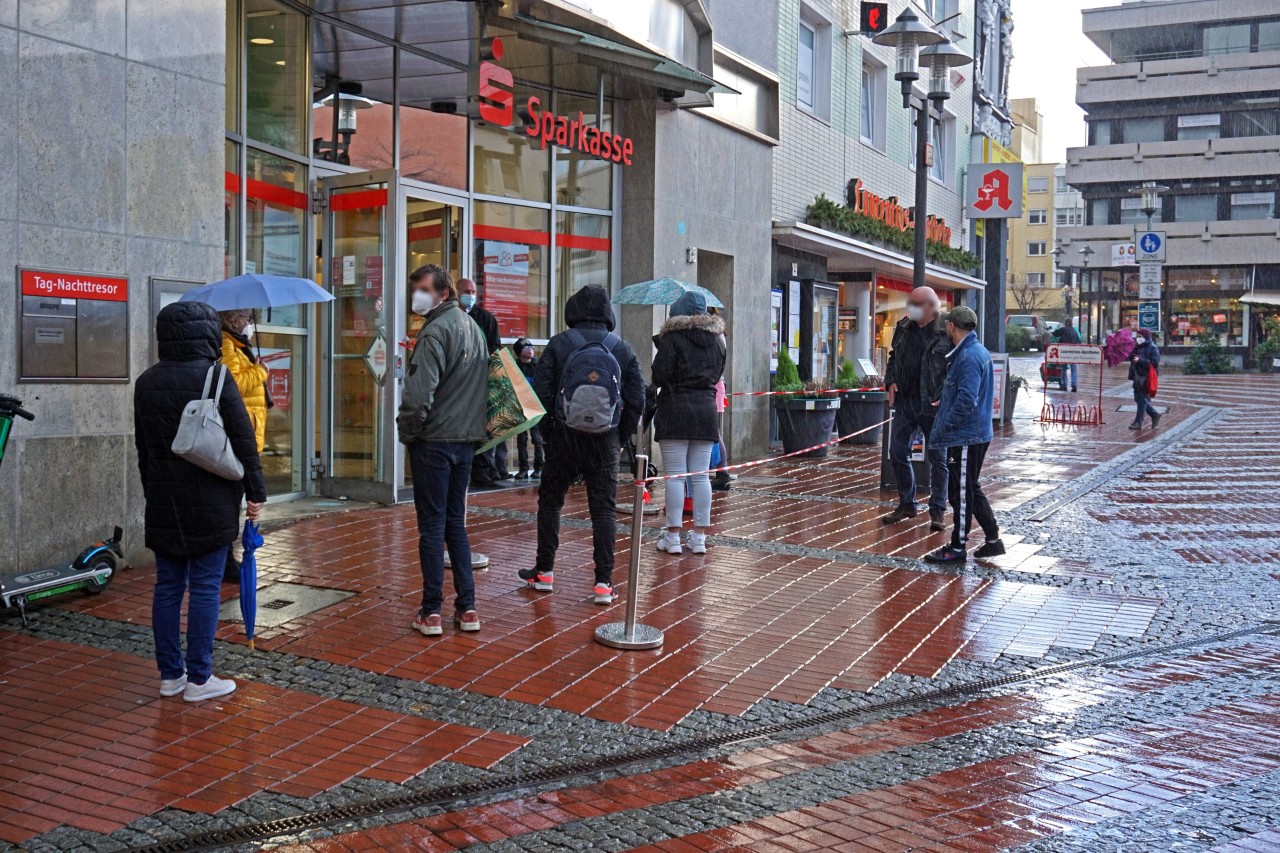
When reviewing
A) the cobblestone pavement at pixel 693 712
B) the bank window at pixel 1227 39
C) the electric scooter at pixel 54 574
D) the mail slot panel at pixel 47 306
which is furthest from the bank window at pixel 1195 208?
the electric scooter at pixel 54 574

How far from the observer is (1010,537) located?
1038cm

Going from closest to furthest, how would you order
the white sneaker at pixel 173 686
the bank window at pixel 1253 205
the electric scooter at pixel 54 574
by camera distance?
1. the white sneaker at pixel 173 686
2. the electric scooter at pixel 54 574
3. the bank window at pixel 1253 205

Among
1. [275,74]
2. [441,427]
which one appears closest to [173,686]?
[441,427]

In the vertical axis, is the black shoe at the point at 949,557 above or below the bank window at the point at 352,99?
below

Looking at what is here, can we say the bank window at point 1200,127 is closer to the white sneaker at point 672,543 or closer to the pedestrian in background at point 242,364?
the white sneaker at point 672,543

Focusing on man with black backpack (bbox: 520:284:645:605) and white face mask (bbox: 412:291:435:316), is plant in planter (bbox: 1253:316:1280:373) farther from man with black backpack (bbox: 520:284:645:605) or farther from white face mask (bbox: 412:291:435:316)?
white face mask (bbox: 412:291:435:316)

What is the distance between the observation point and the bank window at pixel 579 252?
46.0 ft

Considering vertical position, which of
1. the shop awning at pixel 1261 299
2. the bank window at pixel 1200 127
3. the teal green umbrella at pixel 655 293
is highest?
the bank window at pixel 1200 127

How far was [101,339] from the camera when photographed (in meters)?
7.70

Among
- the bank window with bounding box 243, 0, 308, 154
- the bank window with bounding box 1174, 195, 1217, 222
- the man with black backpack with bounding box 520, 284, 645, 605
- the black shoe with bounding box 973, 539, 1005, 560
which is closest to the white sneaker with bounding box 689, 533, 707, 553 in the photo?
the man with black backpack with bounding box 520, 284, 645, 605

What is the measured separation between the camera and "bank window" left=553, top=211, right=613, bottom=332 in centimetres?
1401

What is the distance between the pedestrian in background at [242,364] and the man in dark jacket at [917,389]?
5279 mm

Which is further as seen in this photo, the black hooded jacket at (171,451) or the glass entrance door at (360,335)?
the glass entrance door at (360,335)

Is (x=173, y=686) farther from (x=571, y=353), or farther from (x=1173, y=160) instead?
(x=1173, y=160)
